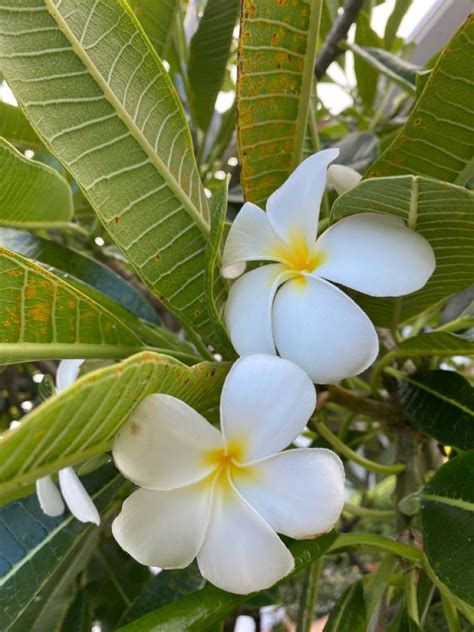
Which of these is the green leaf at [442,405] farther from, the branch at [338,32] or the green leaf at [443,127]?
Answer: the branch at [338,32]

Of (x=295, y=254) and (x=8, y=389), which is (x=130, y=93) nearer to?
(x=295, y=254)

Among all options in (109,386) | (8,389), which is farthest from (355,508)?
(8,389)

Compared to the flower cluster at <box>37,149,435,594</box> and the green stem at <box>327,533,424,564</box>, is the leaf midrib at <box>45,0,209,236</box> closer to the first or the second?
the flower cluster at <box>37,149,435,594</box>

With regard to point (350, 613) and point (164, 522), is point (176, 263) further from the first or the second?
point (350, 613)

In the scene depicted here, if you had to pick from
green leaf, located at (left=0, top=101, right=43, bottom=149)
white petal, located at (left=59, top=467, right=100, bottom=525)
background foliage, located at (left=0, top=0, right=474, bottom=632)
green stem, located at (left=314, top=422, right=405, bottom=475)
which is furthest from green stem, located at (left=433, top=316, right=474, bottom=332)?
green leaf, located at (left=0, top=101, right=43, bottom=149)

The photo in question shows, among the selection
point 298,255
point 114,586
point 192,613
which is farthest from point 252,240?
point 114,586

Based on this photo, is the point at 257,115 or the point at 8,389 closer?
the point at 257,115
